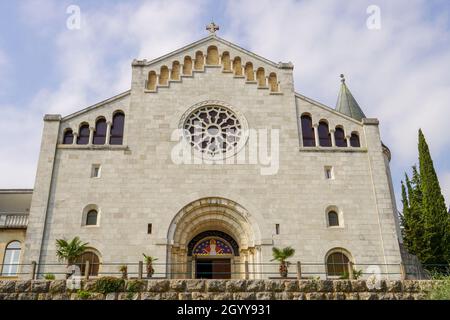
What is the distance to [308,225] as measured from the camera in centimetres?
2395

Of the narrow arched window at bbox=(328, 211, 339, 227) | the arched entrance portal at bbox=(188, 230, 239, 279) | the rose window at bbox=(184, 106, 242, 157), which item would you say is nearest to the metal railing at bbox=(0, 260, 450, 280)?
the arched entrance portal at bbox=(188, 230, 239, 279)

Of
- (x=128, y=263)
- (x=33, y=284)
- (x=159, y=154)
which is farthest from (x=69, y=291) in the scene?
(x=159, y=154)

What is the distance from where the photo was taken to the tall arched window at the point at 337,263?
76.2ft

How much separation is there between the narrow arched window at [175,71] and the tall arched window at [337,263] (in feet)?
45.8

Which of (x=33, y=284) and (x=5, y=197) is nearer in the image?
(x=33, y=284)

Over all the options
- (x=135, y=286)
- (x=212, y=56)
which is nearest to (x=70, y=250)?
(x=135, y=286)

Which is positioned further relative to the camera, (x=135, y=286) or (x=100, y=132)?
(x=100, y=132)

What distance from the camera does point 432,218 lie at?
26422 mm

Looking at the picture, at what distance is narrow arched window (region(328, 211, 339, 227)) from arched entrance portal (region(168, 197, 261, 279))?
4120mm

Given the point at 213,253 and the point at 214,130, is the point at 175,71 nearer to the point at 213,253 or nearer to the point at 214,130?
the point at 214,130

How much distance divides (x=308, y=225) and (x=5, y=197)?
20364 millimetres

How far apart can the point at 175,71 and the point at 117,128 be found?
5.20 m

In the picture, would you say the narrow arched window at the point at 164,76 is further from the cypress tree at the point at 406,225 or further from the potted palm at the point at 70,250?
the cypress tree at the point at 406,225
